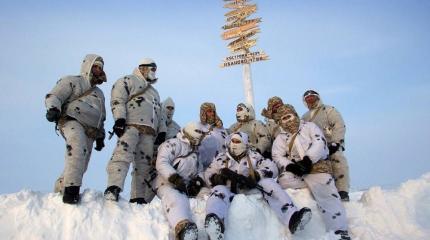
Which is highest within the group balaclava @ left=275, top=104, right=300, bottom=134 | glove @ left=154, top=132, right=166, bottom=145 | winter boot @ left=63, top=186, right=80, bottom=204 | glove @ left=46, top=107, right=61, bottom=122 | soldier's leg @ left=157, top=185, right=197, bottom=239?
glove @ left=46, top=107, right=61, bottom=122

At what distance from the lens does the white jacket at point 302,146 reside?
5320 millimetres

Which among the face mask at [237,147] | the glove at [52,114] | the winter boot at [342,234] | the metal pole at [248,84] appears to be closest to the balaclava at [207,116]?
the face mask at [237,147]

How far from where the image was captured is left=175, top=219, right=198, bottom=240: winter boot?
4.12m

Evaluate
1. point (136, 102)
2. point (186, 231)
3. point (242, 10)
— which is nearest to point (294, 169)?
point (186, 231)

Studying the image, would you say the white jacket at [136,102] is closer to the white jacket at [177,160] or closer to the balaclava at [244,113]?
the white jacket at [177,160]

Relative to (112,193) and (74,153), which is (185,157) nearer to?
(112,193)

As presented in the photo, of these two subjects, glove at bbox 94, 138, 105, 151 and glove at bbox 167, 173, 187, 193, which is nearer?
glove at bbox 167, 173, 187, 193

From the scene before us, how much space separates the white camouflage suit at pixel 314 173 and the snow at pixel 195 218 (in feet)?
0.56

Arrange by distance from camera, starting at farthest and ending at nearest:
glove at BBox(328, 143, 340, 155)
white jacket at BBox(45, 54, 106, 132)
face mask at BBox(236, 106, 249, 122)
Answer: face mask at BBox(236, 106, 249, 122), glove at BBox(328, 143, 340, 155), white jacket at BBox(45, 54, 106, 132)

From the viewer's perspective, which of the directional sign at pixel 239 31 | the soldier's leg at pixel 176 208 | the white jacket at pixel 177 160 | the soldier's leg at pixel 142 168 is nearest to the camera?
the soldier's leg at pixel 176 208

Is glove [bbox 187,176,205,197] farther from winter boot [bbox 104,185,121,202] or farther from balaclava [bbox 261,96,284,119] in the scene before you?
balaclava [bbox 261,96,284,119]

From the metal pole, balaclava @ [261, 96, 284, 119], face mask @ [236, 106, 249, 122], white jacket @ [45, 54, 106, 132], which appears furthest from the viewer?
the metal pole

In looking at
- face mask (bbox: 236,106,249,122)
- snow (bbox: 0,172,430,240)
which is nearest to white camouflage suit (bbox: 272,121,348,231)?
snow (bbox: 0,172,430,240)

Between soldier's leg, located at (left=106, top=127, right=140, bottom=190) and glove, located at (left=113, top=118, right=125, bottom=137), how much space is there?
55 mm
